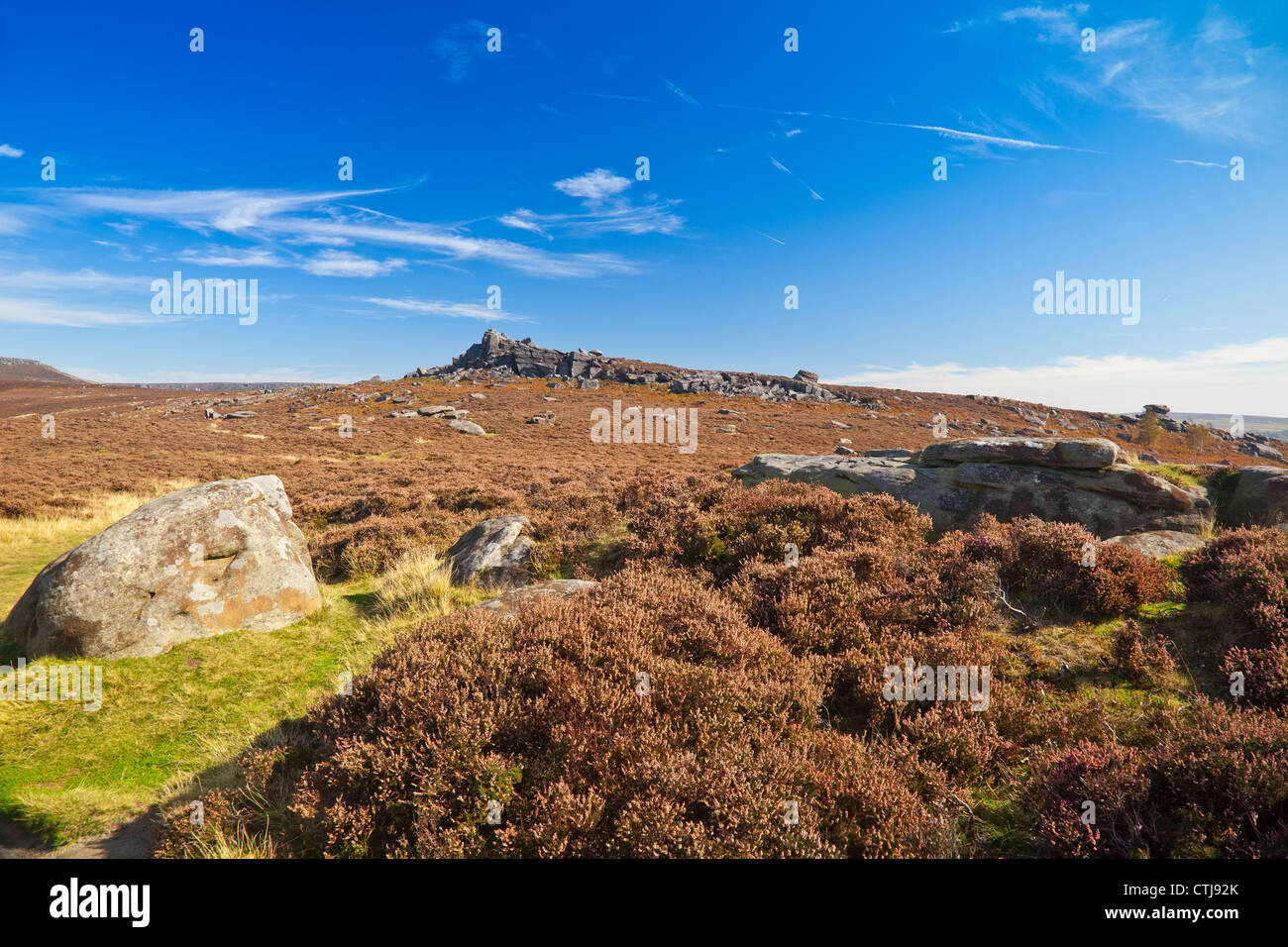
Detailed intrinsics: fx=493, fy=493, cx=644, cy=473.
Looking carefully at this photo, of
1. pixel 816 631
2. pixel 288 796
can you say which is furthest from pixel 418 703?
pixel 816 631

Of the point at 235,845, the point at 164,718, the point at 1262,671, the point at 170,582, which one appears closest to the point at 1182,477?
the point at 1262,671

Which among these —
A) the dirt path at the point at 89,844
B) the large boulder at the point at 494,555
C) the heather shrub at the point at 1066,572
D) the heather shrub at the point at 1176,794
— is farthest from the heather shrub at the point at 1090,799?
the large boulder at the point at 494,555

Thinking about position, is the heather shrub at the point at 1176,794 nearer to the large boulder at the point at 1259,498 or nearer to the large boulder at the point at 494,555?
the large boulder at the point at 494,555

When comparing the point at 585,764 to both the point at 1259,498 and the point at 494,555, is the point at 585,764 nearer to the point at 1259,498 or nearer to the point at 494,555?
the point at 494,555

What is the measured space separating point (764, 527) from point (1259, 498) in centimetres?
1216

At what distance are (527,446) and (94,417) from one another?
54.3 meters

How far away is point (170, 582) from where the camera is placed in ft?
25.0

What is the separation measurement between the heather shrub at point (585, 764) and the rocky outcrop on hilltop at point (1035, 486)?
901 cm

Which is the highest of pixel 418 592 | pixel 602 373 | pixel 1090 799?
pixel 602 373

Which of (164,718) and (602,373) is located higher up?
(602,373)

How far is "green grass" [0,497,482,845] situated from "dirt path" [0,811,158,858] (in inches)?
3.0

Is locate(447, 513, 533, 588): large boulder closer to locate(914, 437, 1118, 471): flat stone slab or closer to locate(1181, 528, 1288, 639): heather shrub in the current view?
locate(1181, 528, 1288, 639): heather shrub
